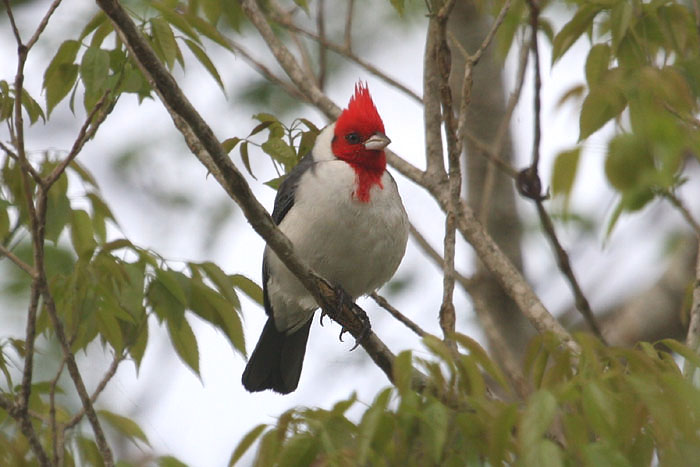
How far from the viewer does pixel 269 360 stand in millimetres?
5160

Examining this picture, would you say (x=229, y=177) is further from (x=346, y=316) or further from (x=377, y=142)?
(x=377, y=142)

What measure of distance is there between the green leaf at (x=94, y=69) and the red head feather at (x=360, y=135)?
151 centimetres

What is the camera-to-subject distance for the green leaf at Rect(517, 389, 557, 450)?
7.44ft

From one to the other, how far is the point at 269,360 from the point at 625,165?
2.94 metres

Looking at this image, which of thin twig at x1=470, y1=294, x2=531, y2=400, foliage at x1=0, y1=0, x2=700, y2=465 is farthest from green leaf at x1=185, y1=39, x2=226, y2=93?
thin twig at x1=470, y1=294, x2=531, y2=400

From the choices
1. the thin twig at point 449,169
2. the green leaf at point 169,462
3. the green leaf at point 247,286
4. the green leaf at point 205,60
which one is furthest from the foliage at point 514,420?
the green leaf at point 205,60

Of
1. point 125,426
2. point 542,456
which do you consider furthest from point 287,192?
point 542,456

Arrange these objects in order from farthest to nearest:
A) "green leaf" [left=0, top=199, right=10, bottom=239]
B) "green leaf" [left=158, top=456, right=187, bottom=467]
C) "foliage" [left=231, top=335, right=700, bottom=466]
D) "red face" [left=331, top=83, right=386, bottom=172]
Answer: "red face" [left=331, top=83, right=386, bottom=172], "green leaf" [left=0, top=199, right=10, bottom=239], "green leaf" [left=158, top=456, right=187, bottom=467], "foliage" [left=231, top=335, right=700, bottom=466]

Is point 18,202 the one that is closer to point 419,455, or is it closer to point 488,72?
point 419,455

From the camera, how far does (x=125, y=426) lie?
3.51 meters

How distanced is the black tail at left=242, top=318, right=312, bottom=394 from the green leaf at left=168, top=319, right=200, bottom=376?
1.56 metres

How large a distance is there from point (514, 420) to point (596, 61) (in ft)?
5.94

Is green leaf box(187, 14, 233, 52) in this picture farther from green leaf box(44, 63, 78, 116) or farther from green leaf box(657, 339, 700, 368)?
green leaf box(657, 339, 700, 368)

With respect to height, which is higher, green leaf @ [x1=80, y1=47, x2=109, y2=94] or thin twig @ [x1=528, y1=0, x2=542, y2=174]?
thin twig @ [x1=528, y1=0, x2=542, y2=174]
